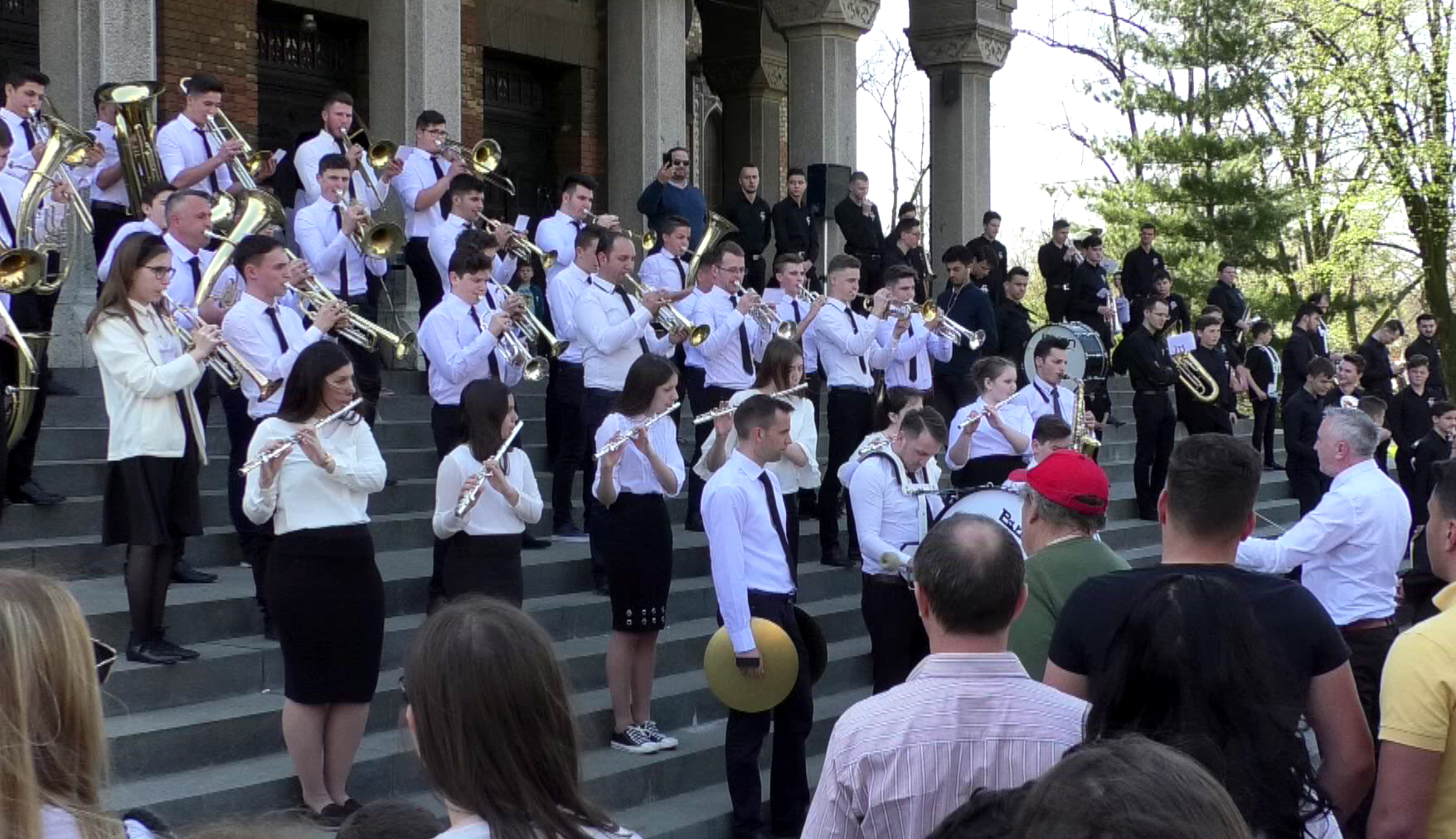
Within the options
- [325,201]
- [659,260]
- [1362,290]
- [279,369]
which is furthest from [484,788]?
[1362,290]

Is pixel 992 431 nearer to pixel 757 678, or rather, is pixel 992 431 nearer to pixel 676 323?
pixel 676 323

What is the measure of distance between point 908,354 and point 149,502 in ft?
21.1

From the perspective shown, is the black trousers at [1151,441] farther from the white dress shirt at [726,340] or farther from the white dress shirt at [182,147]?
the white dress shirt at [182,147]

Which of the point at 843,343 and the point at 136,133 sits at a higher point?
the point at 136,133

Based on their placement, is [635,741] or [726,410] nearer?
[635,741]

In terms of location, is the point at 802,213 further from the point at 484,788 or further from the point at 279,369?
the point at 484,788

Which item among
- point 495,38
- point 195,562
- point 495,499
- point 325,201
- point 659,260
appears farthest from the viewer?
point 495,38

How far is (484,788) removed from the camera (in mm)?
2453

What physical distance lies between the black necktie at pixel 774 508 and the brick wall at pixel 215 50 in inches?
336

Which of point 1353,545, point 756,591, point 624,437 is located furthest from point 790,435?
point 1353,545

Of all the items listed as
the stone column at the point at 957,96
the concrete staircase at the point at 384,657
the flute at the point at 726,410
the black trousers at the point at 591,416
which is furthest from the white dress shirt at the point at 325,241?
the stone column at the point at 957,96

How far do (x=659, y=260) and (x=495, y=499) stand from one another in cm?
514

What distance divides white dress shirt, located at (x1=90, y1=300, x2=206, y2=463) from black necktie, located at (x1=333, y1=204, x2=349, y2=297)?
3368 millimetres

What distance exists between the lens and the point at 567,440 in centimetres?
1010
